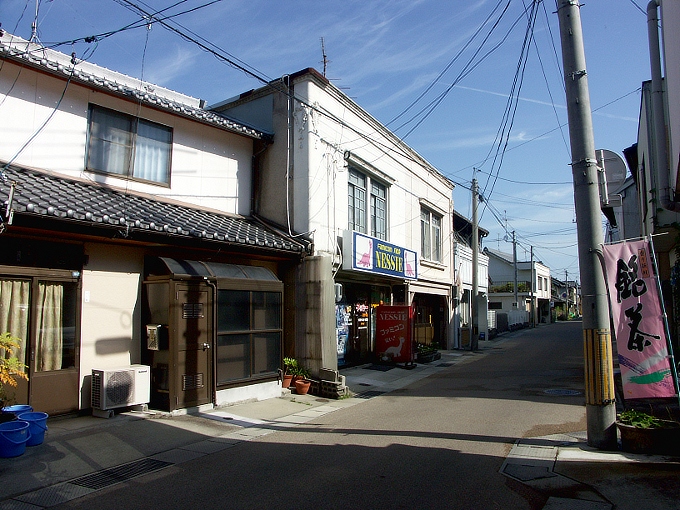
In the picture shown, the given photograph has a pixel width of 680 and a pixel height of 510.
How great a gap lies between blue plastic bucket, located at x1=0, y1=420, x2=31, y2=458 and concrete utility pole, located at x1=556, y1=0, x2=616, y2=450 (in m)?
7.65

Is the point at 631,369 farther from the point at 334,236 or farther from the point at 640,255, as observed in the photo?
the point at 334,236

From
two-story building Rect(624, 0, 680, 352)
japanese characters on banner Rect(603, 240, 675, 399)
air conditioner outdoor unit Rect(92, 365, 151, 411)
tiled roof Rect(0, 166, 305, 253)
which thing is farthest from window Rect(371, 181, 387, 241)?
japanese characters on banner Rect(603, 240, 675, 399)

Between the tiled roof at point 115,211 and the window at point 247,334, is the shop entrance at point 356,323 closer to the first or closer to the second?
the window at point 247,334

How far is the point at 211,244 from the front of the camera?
1039cm

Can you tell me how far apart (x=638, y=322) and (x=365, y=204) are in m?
10.3

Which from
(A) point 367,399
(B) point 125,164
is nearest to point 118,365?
(B) point 125,164

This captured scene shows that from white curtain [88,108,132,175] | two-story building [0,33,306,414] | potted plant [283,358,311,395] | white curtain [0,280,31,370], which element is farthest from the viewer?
potted plant [283,358,311,395]

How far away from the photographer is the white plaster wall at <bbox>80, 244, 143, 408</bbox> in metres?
8.76

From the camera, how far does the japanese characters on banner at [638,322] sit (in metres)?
6.95

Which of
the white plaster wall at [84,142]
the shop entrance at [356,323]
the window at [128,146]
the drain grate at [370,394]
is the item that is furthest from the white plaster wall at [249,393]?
the window at [128,146]

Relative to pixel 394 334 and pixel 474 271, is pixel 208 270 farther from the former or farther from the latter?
pixel 474 271

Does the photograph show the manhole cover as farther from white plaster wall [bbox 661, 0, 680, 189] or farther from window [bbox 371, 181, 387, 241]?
white plaster wall [bbox 661, 0, 680, 189]

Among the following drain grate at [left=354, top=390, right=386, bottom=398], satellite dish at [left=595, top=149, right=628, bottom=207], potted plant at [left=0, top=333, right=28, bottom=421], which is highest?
satellite dish at [left=595, top=149, right=628, bottom=207]

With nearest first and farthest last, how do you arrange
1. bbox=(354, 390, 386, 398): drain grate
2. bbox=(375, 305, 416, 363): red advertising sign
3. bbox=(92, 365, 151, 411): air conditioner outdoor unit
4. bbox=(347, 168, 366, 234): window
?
bbox=(92, 365, 151, 411): air conditioner outdoor unit, bbox=(354, 390, 386, 398): drain grate, bbox=(347, 168, 366, 234): window, bbox=(375, 305, 416, 363): red advertising sign
